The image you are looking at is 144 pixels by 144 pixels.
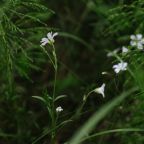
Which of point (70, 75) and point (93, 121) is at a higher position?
point (93, 121)

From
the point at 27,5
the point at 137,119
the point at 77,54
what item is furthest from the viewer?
the point at 77,54

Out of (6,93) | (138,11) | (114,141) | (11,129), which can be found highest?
(138,11)

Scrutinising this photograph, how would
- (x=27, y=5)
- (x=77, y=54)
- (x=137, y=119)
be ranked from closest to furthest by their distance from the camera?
(x=27, y=5) → (x=137, y=119) → (x=77, y=54)

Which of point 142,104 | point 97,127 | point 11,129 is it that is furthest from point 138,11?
point 11,129

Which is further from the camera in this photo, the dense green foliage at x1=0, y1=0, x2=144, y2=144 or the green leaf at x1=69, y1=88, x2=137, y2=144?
the dense green foliage at x1=0, y1=0, x2=144, y2=144

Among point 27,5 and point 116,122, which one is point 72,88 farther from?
point 27,5

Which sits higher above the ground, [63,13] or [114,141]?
[63,13]

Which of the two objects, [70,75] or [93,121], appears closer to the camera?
[93,121]

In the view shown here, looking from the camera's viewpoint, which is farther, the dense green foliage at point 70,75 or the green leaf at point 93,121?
the dense green foliage at point 70,75
